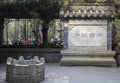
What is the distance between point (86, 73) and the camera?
1243 cm

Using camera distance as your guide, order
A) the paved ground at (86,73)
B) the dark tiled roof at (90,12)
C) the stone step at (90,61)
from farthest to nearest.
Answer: the dark tiled roof at (90,12) → the stone step at (90,61) → the paved ground at (86,73)

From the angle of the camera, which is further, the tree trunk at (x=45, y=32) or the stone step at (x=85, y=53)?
the tree trunk at (x=45, y=32)

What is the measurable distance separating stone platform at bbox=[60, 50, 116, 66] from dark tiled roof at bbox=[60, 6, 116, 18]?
1578mm

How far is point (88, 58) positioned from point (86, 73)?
227cm

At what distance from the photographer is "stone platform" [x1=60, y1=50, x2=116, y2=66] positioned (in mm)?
14445

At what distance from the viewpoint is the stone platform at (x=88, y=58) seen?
14445 millimetres

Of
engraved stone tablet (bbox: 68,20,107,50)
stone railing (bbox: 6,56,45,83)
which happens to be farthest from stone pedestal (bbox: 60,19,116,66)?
stone railing (bbox: 6,56,45,83)

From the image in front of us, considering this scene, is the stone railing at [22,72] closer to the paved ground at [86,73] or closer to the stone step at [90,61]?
the paved ground at [86,73]

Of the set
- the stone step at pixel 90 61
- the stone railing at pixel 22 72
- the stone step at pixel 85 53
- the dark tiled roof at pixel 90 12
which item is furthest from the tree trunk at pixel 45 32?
the stone railing at pixel 22 72

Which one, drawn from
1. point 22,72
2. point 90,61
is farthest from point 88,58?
point 22,72

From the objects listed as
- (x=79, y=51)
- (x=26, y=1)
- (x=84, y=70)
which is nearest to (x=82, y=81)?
(x=84, y=70)

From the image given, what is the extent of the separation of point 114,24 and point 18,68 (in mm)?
7146

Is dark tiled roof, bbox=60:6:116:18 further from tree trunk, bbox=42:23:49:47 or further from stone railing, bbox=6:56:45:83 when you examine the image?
stone railing, bbox=6:56:45:83

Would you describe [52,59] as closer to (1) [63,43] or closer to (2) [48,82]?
(1) [63,43]
